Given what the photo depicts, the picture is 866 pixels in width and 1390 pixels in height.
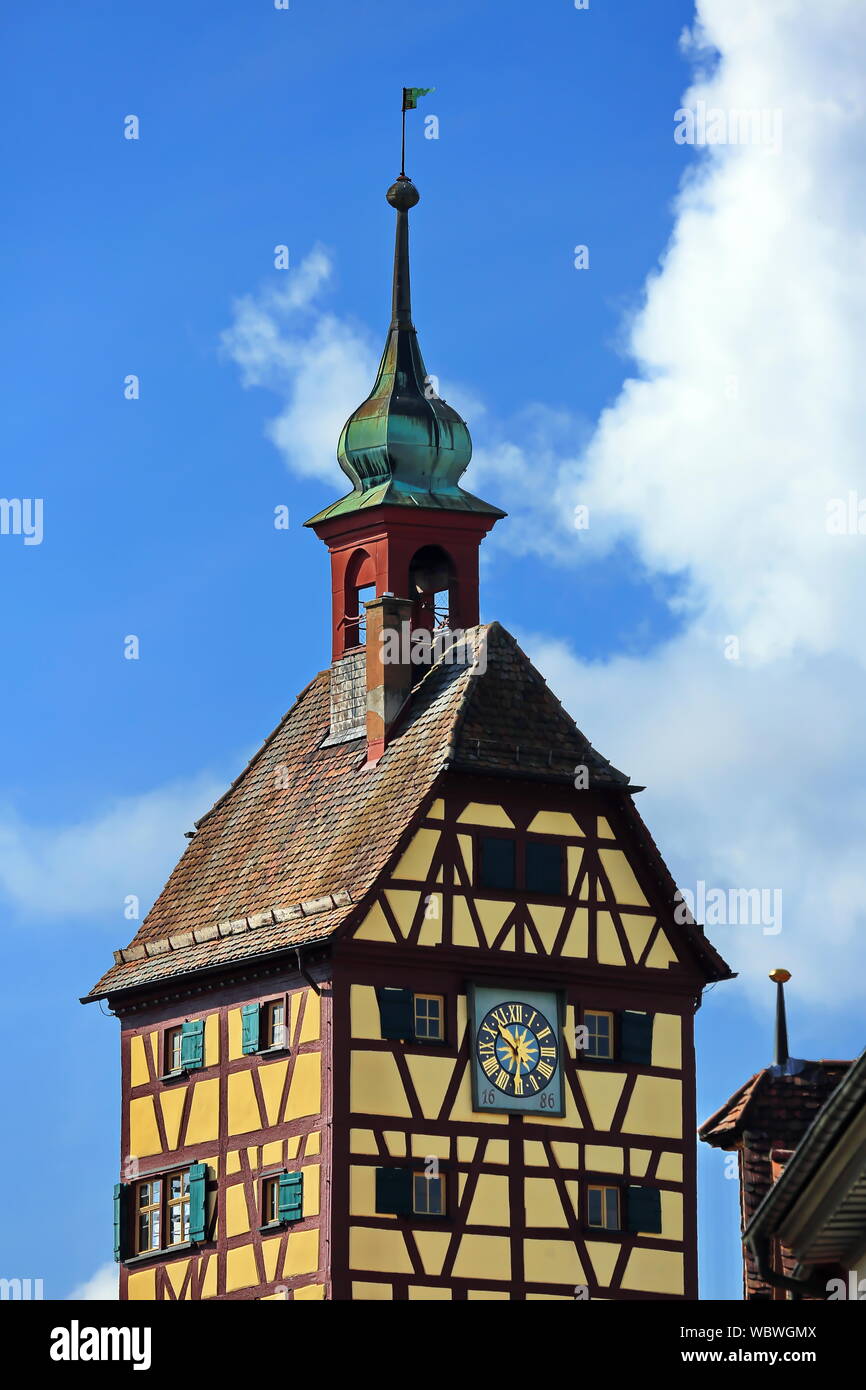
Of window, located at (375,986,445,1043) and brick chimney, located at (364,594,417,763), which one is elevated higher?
brick chimney, located at (364,594,417,763)

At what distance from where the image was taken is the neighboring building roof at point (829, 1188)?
35.5 metres

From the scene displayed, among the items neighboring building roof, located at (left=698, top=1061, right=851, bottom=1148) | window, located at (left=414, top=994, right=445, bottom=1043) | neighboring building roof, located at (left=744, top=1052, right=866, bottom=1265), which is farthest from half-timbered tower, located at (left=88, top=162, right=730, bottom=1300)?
neighboring building roof, located at (left=744, top=1052, right=866, bottom=1265)

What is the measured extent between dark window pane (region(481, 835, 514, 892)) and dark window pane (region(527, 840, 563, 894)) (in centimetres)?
37

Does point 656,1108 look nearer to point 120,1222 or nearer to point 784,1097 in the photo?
point 784,1097

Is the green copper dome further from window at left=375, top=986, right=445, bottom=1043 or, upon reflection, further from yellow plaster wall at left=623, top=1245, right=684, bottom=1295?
yellow plaster wall at left=623, top=1245, right=684, bottom=1295

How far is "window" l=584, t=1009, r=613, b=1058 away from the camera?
7038cm

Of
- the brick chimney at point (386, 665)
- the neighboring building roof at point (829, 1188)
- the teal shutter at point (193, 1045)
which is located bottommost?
the neighboring building roof at point (829, 1188)

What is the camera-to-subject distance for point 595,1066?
70250 mm

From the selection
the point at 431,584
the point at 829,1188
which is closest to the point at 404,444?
the point at 431,584

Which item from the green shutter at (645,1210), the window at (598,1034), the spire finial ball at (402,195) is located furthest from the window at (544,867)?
the spire finial ball at (402,195)

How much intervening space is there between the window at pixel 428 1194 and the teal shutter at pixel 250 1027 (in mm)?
3758

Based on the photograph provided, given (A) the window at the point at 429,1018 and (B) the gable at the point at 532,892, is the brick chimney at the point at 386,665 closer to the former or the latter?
(B) the gable at the point at 532,892
